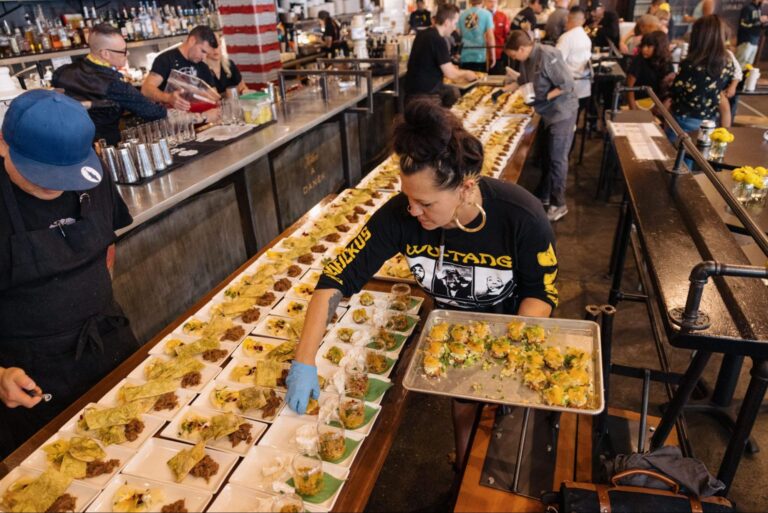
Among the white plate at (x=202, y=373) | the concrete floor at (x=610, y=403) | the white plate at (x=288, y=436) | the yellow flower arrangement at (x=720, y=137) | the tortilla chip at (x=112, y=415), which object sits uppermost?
the yellow flower arrangement at (x=720, y=137)

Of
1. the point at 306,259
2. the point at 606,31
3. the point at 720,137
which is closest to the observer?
the point at 306,259

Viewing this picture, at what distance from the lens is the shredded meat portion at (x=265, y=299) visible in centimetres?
247

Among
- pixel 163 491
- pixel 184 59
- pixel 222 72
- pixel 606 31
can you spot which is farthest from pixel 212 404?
pixel 606 31

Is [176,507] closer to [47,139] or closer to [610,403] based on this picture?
[47,139]

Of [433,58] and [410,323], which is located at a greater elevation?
[433,58]

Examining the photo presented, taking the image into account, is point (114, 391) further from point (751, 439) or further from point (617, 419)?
point (751, 439)

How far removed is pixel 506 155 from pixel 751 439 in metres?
2.77

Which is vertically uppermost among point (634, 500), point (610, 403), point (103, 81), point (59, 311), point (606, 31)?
point (103, 81)

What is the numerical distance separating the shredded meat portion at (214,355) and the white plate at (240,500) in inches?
25.4

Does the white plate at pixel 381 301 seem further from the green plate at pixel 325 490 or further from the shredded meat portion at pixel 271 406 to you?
the green plate at pixel 325 490

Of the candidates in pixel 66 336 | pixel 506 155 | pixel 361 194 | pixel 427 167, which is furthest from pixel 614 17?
pixel 66 336

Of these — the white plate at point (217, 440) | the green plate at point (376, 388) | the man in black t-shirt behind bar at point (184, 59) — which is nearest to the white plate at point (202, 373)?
the white plate at point (217, 440)

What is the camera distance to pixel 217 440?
1.71 meters

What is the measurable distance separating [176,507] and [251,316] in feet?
3.26
